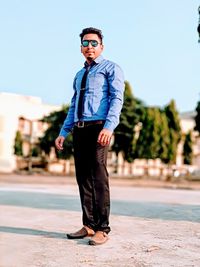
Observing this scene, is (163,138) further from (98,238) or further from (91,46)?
(98,238)

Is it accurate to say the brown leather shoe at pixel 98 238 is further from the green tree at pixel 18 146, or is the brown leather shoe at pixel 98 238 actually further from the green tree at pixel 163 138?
the green tree at pixel 18 146

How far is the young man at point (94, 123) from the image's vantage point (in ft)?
11.4

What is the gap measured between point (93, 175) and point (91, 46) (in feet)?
3.17

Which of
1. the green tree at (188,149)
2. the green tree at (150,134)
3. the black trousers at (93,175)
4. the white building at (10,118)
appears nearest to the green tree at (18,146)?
the white building at (10,118)

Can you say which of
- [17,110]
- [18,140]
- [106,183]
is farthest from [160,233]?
[17,110]

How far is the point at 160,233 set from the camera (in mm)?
3820

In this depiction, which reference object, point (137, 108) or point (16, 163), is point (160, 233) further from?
point (16, 163)

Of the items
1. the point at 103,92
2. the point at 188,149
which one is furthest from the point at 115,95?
the point at 188,149

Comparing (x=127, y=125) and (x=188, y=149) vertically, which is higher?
(x=127, y=125)

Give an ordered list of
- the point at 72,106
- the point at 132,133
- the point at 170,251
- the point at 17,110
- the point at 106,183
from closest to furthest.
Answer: the point at 170,251 → the point at 106,183 → the point at 72,106 → the point at 132,133 → the point at 17,110

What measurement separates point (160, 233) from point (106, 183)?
0.68 metres

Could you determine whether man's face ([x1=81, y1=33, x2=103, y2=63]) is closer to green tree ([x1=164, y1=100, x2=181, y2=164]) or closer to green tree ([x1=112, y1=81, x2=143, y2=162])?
green tree ([x1=112, y1=81, x2=143, y2=162])

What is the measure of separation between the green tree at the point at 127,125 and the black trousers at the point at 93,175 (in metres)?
37.0

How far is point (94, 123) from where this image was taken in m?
3.50
